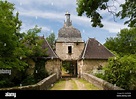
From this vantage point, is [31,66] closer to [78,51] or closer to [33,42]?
[33,42]

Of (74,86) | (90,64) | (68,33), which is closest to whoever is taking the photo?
(74,86)

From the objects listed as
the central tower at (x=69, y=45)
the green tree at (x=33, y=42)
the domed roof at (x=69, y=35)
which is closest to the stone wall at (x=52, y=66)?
the green tree at (x=33, y=42)

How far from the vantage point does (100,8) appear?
7.30 metres

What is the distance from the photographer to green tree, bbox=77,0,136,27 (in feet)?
23.3

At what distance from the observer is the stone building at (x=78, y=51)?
22203mm

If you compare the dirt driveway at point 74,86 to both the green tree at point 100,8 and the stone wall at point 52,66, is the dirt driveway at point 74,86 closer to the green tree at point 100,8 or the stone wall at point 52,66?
the green tree at point 100,8

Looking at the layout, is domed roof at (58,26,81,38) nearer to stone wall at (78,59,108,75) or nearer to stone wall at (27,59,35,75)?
stone wall at (78,59,108,75)

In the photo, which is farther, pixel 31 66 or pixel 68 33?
pixel 68 33

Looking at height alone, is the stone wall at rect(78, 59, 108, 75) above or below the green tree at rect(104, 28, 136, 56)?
below

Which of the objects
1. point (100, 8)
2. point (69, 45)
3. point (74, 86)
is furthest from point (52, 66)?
point (100, 8)

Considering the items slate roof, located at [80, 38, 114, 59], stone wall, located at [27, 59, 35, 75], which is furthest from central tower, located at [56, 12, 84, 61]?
stone wall, located at [27, 59, 35, 75]

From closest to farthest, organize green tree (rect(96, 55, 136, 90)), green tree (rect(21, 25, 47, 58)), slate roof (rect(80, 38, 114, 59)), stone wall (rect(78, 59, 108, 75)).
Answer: green tree (rect(96, 55, 136, 90)), green tree (rect(21, 25, 47, 58)), stone wall (rect(78, 59, 108, 75)), slate roof (rect(80, 38, 114, 59))

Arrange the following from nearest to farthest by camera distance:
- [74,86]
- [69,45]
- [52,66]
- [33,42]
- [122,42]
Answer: [74,86] → [33,42] → [52,66] → [69,45] → [122,42]

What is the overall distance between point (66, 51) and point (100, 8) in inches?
767
